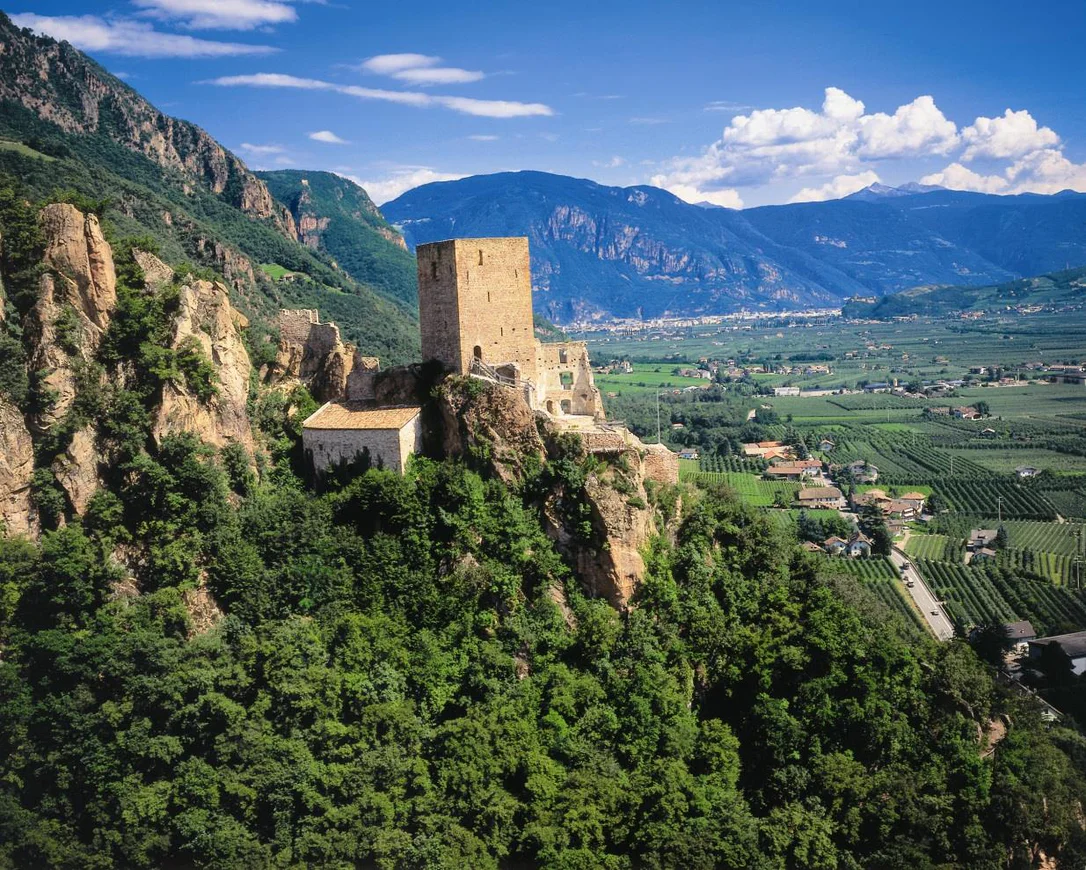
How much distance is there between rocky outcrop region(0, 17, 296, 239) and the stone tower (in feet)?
215

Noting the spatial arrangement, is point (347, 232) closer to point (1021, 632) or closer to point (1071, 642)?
point (1021, 632)

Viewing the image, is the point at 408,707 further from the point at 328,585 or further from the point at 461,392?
the point at 461,392

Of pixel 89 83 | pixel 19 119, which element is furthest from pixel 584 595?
pixel 89 83

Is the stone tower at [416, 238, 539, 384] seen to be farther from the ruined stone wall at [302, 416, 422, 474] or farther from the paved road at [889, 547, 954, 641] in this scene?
the paved road at [889, 547, 954, 641]

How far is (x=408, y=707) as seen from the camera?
2894 cm

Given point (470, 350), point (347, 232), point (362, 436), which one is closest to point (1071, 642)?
point (470, 350)

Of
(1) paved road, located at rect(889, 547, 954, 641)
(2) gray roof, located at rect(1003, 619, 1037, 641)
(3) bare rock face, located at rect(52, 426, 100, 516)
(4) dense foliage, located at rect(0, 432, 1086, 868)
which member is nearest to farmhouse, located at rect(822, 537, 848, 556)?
(1) paved road, located at rect(889, 547, 954, 641)

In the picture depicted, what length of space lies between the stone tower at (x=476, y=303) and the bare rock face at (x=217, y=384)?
737 centimetres

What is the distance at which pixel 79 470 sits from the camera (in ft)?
108

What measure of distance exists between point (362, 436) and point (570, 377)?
936 centimetres

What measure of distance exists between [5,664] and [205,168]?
104612 millimetres

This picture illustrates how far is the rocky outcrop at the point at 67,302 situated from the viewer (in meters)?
33.5

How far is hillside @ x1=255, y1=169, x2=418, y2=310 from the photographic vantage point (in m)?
150

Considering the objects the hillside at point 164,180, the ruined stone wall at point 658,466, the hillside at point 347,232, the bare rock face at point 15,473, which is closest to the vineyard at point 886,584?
the ruined stone wall at point 658,466
